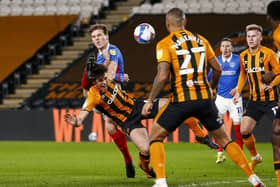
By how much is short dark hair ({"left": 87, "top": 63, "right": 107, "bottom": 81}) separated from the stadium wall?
1149 cm

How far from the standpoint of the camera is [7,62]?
27375 millimetres

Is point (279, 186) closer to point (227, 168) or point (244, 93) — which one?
point (227, 168)

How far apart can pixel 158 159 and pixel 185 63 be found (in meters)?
1.05

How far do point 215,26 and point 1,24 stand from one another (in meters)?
7.83

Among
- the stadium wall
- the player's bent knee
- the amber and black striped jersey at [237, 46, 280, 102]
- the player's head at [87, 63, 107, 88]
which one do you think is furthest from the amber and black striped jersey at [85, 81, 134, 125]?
the stadium wall

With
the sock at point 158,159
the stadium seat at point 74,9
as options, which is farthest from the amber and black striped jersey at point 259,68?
the stadium seat at point 74,9

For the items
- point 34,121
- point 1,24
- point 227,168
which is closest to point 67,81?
point 34,121

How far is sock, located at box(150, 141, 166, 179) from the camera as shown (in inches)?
350

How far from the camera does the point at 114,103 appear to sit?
1052 centimetres

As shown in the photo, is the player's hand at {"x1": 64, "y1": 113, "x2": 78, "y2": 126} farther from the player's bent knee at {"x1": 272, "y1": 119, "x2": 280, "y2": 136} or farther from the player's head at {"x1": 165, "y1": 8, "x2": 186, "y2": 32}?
the player's bent knee at {"x1": 272, "y1": 119, "x2": 280, "y2": 136}

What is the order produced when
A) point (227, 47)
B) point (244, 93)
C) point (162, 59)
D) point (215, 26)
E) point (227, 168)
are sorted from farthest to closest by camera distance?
point (215, 26), point (244, 93), point (227, 47), point (227, 168), point (162, 59)

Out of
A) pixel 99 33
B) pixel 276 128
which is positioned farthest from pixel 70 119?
pixel 276 128

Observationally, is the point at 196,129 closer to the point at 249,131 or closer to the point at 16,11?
the point at 249,131

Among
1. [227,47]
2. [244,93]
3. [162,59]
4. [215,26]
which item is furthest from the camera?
[215,26]
